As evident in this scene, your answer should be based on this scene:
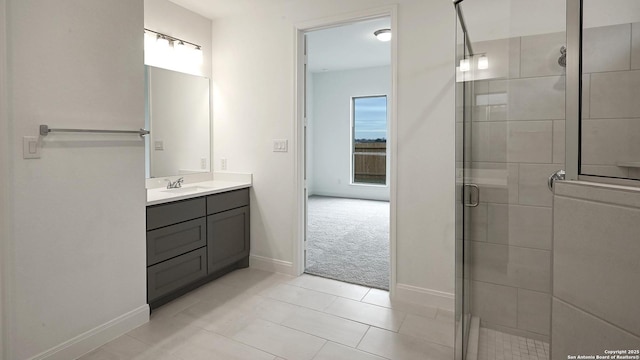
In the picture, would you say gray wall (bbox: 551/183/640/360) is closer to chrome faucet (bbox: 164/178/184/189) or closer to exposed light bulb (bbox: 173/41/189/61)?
chrome faucet (bbox: 164/178/184/189)

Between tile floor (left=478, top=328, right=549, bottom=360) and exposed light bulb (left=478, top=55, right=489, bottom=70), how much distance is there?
1.46m

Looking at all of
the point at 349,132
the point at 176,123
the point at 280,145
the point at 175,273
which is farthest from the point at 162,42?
the point at 349,132

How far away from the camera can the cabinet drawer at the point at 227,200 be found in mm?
2830

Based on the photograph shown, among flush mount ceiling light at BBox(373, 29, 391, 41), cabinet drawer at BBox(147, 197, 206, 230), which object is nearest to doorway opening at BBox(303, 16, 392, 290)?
flush mount ceiling light at BBox(373, 29, 391, 41)

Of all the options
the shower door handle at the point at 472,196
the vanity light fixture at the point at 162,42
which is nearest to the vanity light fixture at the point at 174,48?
the vanity light fixture at the point at 162,42

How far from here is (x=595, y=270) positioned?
3.11 feet

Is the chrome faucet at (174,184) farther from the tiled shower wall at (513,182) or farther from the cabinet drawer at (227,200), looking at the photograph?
the tiled shower wall at (513,182)

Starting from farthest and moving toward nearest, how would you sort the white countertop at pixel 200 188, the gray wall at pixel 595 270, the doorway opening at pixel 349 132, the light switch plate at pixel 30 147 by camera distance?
the doorway opening at pixel 349 132
the white countertop at pixel 200 188
the light switch plate at pixel 30 147
the gray wall at pixel 595 270

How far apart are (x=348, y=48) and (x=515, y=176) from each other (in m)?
4.21

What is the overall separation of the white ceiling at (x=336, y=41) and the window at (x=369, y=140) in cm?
85

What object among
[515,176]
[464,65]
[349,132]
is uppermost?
[349,132]

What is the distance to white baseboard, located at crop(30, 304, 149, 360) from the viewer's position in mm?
1822

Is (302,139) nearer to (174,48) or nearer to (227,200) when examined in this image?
(227,200)

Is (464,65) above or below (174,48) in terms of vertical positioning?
below
